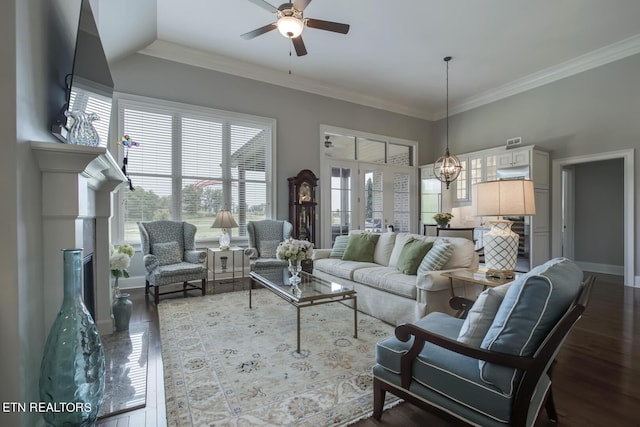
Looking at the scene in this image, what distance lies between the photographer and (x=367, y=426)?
1.64 meters

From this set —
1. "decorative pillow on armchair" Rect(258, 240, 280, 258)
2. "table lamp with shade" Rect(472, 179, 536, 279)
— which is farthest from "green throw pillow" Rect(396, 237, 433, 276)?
"decorative pillow on armchair" Rect(258, 240, 280, 258)

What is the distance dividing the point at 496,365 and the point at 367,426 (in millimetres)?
778

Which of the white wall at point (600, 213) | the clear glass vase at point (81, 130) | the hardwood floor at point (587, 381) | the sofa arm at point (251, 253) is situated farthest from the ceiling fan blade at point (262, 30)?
the white wall at point (600, 213)

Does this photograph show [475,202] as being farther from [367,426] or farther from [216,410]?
[216,410]

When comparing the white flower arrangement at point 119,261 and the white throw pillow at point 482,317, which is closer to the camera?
the white throw pillow at point 482,317

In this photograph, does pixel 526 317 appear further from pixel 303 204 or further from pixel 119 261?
pixel 303 204

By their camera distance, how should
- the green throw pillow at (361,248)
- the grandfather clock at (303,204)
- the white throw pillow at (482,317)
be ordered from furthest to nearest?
the grandfather clock at (303,204) < the green throw pillow at (361,248) < the white throw pillow at (482,317)

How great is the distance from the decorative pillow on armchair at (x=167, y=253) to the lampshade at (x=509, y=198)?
13.0 ft

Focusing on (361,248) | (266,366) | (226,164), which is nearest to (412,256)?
(361,248)

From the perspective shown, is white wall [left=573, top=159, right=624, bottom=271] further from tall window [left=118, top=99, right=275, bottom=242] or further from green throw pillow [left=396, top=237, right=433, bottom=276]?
tall window [left=118, top=99, right=275, bottom=242]

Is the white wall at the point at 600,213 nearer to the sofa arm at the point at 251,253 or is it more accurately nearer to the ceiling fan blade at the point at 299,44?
the ceiling fan blade at the point at 299,44

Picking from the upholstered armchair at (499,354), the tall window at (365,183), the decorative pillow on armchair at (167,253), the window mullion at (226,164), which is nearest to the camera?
the upholstered armchair at (499,354)

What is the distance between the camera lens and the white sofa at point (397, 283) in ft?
9.22

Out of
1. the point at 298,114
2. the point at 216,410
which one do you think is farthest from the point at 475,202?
the point at 298,114
